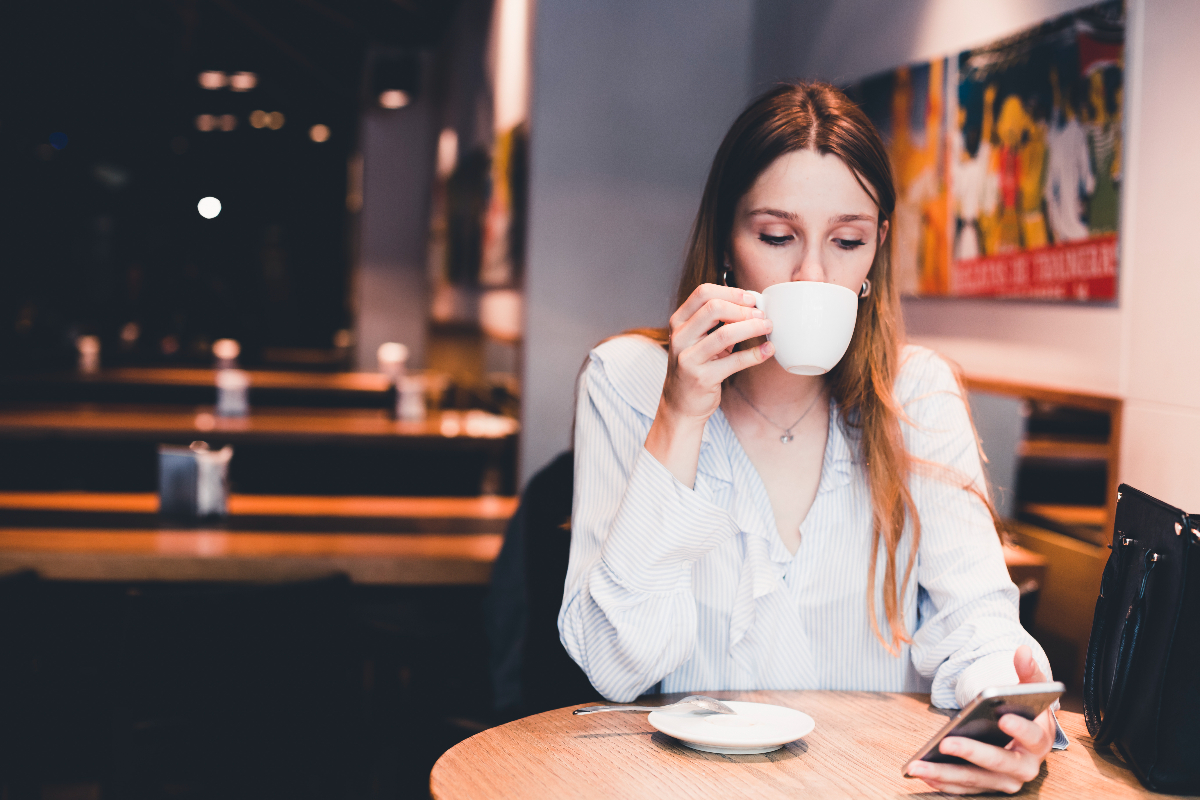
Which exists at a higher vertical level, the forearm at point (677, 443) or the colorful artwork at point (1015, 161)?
the colorful artwork at point (1015, 161)

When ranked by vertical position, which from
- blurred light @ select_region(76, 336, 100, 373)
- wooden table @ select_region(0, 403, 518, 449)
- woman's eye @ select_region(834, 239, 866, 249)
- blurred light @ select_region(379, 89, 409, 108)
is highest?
blurred light @ select_region(379, 89, 409, 108)

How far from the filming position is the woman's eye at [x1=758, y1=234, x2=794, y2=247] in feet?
4.36

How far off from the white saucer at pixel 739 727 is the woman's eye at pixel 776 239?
0.58 metres

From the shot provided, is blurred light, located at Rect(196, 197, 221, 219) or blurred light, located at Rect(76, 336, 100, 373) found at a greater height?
blurred light, located at Rect(196, 197, 221, 219)

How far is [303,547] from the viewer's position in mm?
2553

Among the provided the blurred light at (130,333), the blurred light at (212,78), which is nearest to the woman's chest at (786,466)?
the blurred light at (212,78)

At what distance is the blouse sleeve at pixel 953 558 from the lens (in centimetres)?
124

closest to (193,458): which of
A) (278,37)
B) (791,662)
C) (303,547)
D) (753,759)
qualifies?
(303,547)

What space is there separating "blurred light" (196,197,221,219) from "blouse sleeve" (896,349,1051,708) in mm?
9469

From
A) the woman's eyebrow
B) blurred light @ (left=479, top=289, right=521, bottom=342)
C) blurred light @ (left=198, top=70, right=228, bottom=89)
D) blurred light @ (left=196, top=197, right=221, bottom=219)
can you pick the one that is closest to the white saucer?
Answer: the woman's eyebrow

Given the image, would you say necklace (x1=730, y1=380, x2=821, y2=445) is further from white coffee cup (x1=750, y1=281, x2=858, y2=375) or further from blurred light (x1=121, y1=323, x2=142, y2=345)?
blurred light (x1=121, y1=323, x2=142, y2=345)

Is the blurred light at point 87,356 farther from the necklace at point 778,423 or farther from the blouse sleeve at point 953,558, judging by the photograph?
the blouse sleeve at point 953,558

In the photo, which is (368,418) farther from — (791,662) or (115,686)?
(791,662)

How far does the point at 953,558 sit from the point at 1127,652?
36 cm
